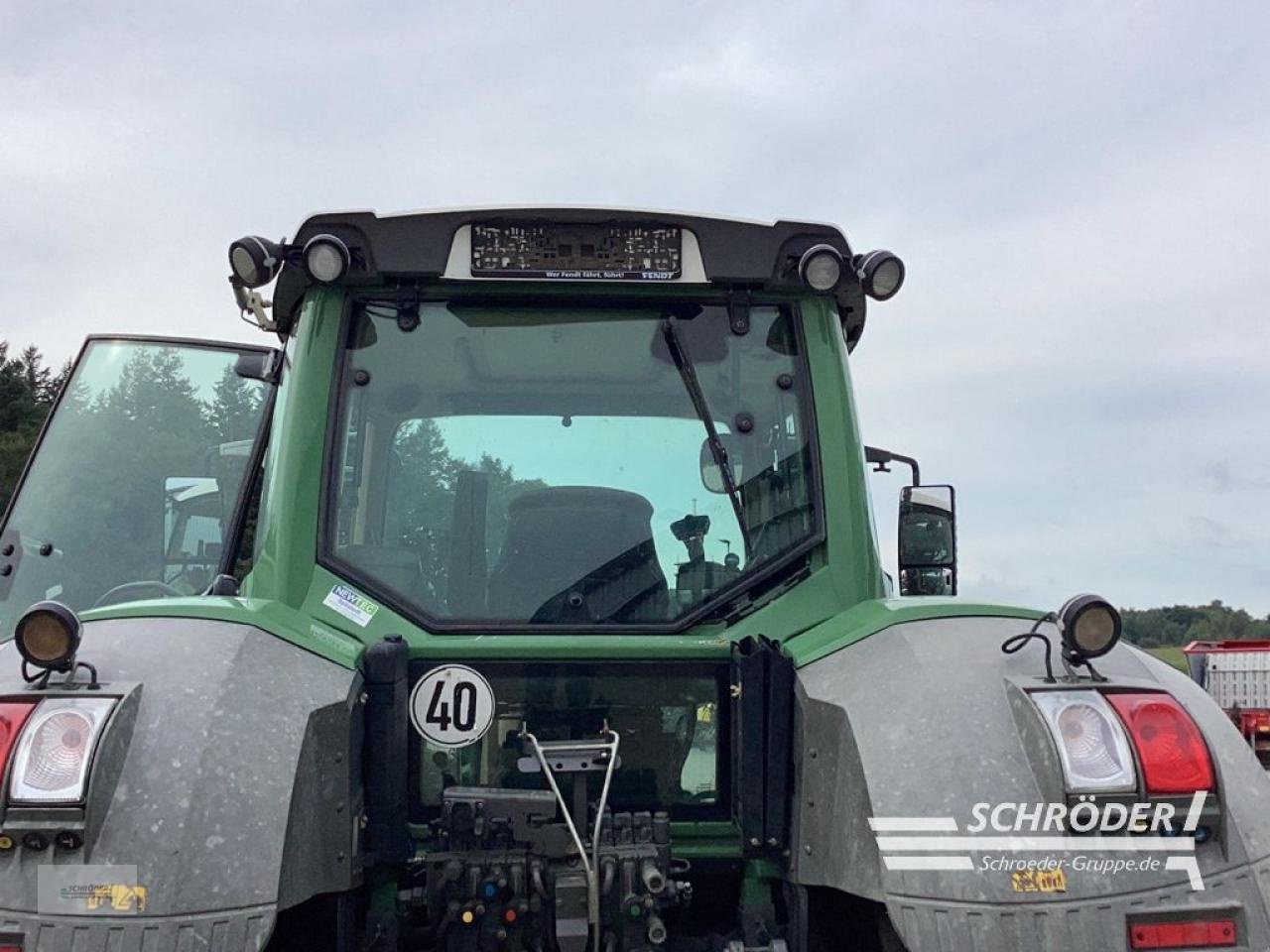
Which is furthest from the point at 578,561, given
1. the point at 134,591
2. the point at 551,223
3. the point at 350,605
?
the point at 134,591

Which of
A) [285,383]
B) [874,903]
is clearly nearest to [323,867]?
[874,903]

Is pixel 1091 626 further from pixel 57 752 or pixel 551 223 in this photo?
pixel 57 752

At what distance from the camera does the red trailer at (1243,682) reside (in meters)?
13.5

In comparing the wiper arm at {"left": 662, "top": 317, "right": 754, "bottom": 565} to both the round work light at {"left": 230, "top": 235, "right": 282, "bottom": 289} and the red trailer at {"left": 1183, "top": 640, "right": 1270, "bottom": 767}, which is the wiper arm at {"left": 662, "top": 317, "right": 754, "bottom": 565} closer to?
the round work light at {"left": 230, "top": 235, "right": 282, "bottom": 289}

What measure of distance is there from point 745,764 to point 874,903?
447mm

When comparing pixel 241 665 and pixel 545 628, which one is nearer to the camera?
pixel 241 665

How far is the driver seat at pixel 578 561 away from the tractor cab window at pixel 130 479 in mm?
3299

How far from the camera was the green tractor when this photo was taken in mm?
2836

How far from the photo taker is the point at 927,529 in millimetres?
4758

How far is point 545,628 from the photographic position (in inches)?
144

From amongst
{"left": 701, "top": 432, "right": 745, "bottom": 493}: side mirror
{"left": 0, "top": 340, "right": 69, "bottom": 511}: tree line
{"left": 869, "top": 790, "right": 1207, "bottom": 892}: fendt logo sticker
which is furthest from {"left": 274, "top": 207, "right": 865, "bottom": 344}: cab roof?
{"left": 0, "top": 340, "right": 69, "bottom": 511}: tree line

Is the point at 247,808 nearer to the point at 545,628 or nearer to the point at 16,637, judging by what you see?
the point at 16,637

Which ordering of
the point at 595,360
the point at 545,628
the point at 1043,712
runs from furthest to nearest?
1. the point at 595,360
2. the point at 545,628
3. the point at 1043,712

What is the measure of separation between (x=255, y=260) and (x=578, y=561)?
4.04 ft
